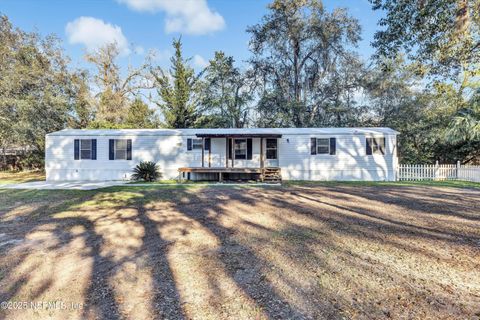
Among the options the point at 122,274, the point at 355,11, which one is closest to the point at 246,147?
the point at 122,274

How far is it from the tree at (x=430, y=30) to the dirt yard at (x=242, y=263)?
18.0 ft

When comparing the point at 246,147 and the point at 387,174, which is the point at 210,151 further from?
the point at 387,174

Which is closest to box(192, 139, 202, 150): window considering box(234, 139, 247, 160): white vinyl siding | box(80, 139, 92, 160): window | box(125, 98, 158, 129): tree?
box(234, 139, 247, 160): white vinyl siding

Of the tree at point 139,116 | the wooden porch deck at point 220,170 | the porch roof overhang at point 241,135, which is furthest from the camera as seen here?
the tree at point 139,116

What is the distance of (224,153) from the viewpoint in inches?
558

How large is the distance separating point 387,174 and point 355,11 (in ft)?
50.6

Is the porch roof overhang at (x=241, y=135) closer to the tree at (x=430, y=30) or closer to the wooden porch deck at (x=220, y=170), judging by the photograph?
the wooden porch deck at (x=220, y=170)

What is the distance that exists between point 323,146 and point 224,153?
5.27m

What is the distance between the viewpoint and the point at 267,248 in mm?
3873

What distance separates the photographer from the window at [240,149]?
46.5 ft

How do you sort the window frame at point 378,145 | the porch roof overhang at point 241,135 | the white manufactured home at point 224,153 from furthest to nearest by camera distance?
the white manufactured home at point 224,153
the window frame at point 378,145
the porch roof overhang at point 241,135

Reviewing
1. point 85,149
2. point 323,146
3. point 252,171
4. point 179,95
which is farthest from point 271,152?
point 179,95

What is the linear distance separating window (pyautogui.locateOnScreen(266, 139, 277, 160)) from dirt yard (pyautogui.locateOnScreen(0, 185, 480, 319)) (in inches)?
305

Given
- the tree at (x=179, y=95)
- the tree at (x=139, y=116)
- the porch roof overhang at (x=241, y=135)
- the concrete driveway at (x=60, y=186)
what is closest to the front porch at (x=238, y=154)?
the porch roof overhang at (x=241, y=135)
